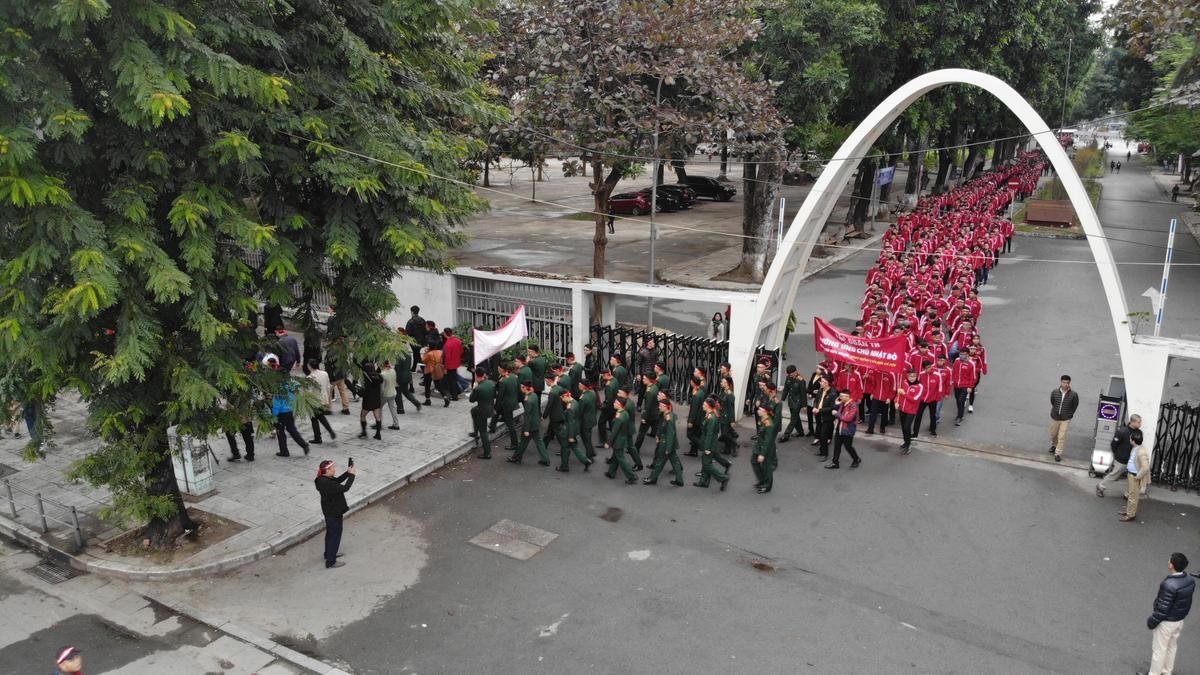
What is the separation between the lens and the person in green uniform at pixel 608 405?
12.7 m

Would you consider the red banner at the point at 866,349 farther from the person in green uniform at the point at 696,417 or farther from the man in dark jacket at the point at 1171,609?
the man in dark jacket at the point at 1171,609

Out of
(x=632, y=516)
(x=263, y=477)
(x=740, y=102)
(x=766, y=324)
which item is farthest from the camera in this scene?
(x=740, y=102)

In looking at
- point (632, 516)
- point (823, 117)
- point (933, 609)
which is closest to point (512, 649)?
point (632, 516)

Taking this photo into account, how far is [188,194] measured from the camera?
794 centimetres

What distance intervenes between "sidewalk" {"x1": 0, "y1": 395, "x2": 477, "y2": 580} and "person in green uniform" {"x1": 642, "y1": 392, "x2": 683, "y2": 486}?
2849mm

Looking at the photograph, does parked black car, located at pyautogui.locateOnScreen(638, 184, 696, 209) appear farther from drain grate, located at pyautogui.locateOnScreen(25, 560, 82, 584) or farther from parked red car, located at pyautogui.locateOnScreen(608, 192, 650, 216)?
drain grate, located at pyautogui.locateOnScreen(25, 560, 82, 584)

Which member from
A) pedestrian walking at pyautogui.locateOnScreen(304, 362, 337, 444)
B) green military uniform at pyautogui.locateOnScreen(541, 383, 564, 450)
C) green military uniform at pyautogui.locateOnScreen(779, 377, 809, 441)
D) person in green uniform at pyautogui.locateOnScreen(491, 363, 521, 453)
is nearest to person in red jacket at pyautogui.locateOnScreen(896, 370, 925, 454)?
green military uniform at pyautogui.locateOnScreen(779, 377, 809, 441)

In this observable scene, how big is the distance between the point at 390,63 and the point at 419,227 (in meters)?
1.94

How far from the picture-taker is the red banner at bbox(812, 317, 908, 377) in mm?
12648

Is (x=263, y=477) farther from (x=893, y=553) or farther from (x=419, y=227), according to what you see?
(x=893, y=553)

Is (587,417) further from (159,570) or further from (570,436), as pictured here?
(159,570)

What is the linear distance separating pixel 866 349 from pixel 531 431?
5098mm

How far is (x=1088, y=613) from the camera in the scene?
850 cm

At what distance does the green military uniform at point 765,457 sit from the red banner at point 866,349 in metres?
2.60
